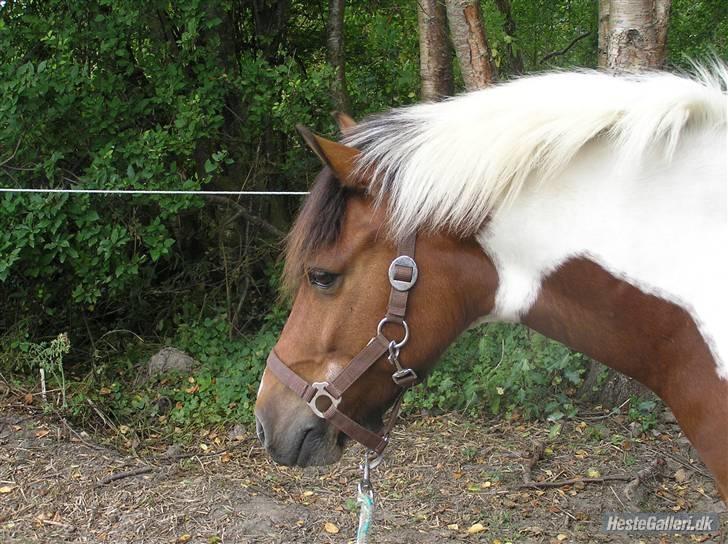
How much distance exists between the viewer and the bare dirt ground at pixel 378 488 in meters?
3.30

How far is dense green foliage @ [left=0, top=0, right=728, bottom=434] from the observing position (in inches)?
167

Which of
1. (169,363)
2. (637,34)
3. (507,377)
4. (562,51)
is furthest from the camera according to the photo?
(562,51)

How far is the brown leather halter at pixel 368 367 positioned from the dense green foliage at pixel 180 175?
8.09ft

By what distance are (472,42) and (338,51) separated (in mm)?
1485

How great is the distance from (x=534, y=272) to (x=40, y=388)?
4.12 metres

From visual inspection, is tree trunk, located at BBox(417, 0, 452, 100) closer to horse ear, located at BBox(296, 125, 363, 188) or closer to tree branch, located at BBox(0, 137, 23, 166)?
tree branch, located at BBox(0, 137, 23, 166)

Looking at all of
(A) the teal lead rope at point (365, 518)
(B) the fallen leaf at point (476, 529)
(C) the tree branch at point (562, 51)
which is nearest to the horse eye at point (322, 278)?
(A) the teal lead rope at point (365, 518)

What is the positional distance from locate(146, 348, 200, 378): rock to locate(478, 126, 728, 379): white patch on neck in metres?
3.98

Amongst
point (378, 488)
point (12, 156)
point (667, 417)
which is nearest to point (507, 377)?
point (667, 417)

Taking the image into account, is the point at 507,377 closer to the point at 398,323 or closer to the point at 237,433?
the point at 237,433

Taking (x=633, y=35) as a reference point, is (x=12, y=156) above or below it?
below

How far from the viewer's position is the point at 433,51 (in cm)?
447

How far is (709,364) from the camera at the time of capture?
4.82ft

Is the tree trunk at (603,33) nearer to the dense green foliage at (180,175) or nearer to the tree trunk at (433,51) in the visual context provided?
the dense green foliage at (180,175)
